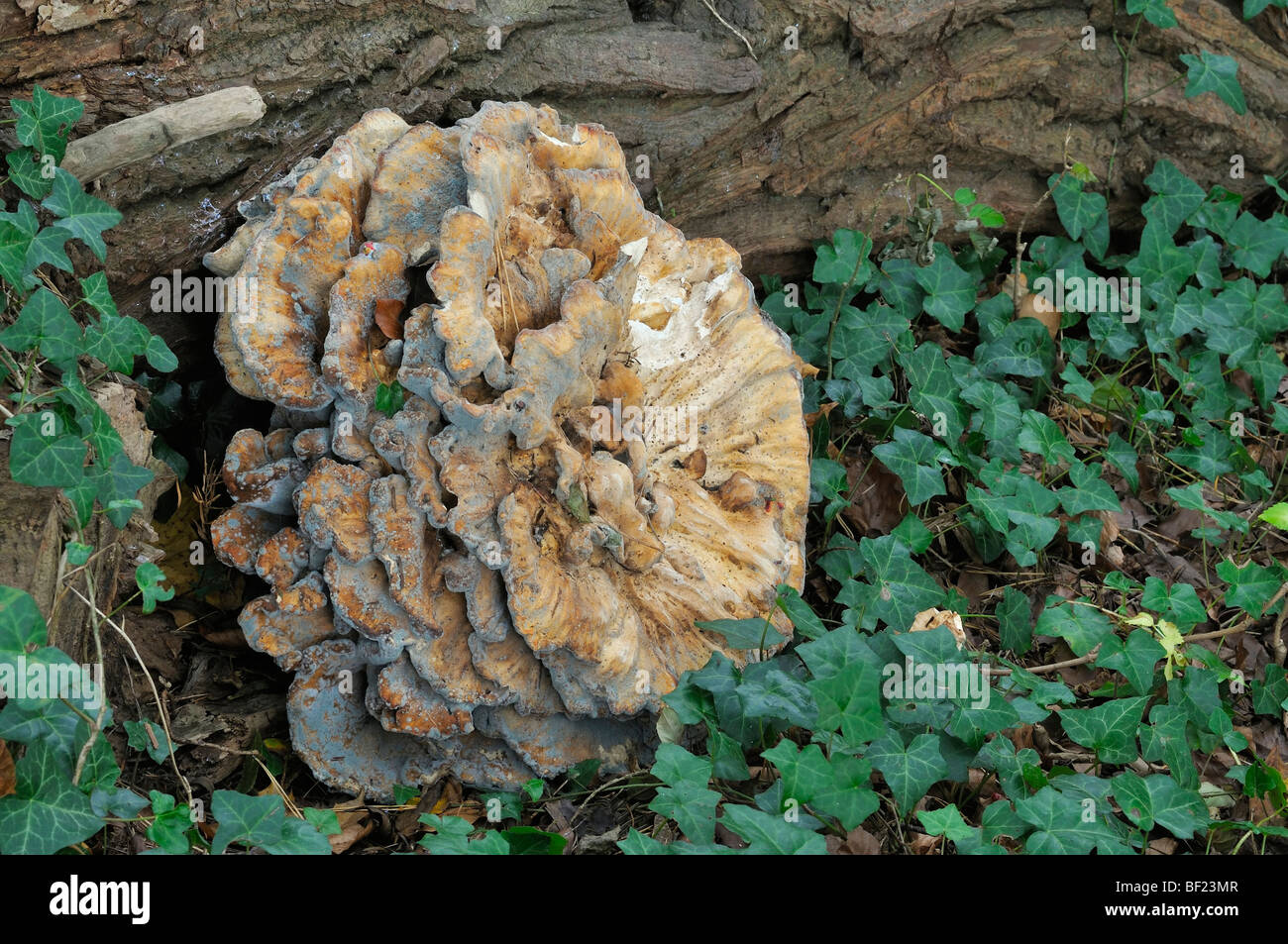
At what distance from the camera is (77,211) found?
3.31 meters

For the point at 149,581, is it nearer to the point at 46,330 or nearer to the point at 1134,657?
the point at 46,330

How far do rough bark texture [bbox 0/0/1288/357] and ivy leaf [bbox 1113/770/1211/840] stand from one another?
2.88 m

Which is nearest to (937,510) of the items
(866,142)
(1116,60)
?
(866,142)

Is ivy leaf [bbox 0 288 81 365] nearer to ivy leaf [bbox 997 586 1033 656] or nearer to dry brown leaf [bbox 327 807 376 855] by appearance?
dry brown leaf [bbox 327 807 376 855]

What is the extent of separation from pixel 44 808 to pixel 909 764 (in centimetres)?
227

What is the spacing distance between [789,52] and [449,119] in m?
1.55

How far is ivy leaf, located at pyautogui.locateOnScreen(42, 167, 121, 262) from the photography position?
3.27 m

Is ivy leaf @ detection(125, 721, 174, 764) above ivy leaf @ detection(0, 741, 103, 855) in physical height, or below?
below

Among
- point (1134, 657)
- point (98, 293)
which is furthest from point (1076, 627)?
point (98, 293)

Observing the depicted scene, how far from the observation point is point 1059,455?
4734 mm

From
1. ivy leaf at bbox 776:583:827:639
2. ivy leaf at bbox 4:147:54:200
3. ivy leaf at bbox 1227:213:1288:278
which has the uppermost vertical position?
ivy leaf at bbox 4:147:54:200

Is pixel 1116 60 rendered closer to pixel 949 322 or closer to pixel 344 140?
pixel 949 322

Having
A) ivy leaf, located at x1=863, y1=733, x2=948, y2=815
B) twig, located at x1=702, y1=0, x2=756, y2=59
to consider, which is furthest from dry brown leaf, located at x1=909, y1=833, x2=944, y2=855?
twig, located at x1=702, y1=0, x2=756, y2=59
